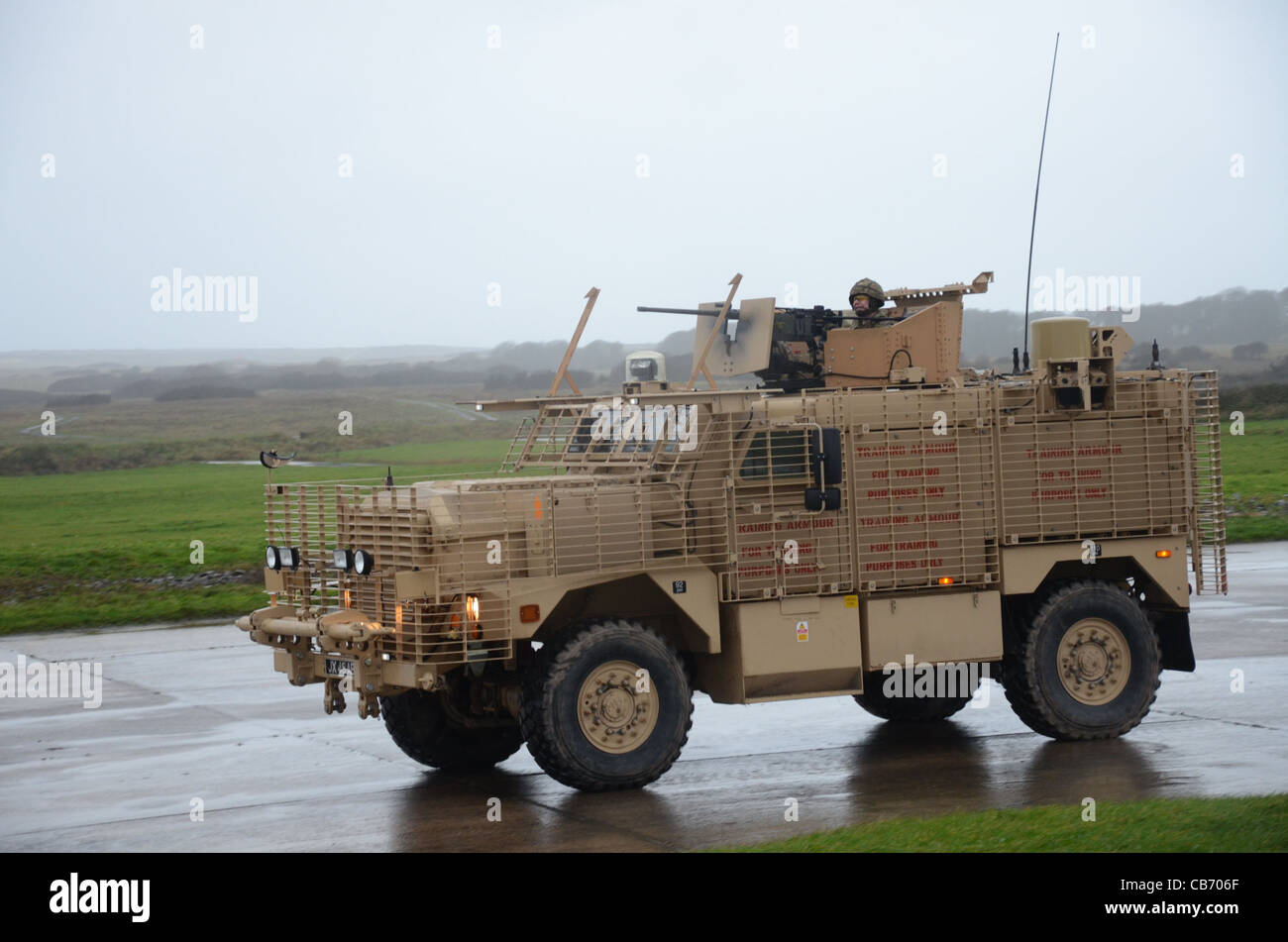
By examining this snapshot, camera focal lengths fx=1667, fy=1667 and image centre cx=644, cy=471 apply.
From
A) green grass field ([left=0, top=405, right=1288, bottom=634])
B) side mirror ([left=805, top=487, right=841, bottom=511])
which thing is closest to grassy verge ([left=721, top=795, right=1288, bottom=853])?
side mirror ([left=805, top=487, right=841, bottom=511])

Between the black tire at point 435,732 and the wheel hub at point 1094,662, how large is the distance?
4.32m

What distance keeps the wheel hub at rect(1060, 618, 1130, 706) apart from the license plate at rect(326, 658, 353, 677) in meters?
5.50

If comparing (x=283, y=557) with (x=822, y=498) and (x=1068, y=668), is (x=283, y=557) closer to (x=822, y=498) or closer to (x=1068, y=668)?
(x=822, y=498)

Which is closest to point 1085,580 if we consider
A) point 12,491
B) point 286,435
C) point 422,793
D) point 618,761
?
point 618,761

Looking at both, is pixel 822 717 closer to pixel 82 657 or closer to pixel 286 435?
pixel 82 657

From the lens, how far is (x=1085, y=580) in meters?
13.2

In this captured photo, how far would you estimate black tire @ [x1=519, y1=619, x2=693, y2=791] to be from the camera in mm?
Answer: 11188

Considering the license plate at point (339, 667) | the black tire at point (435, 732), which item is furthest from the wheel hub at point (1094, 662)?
the license plate at point (339, 667)

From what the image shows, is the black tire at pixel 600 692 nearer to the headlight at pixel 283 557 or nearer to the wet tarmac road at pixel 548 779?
the wet tarmac road at pixel 548 779

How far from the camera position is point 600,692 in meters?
11.4

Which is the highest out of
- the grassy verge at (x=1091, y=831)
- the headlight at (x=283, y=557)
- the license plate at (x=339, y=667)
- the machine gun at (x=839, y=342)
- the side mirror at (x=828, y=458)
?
the machine gun at (x=839, y=342)

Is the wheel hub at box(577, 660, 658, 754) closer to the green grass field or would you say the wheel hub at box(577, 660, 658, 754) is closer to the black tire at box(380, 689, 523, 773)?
the black tire at box(380, 689, 523, 773)

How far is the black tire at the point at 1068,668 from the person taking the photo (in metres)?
12.9

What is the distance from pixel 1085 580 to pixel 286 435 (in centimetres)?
7821
